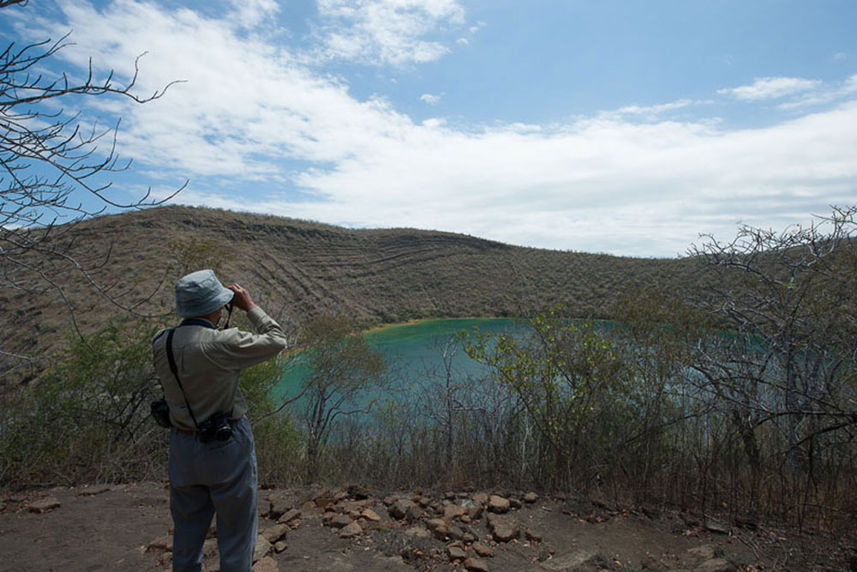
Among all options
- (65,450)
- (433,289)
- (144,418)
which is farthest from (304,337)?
(433,289)

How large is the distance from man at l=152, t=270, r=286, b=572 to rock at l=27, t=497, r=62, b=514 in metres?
2.90

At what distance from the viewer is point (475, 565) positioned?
11.0 feet

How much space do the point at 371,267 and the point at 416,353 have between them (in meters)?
21.5

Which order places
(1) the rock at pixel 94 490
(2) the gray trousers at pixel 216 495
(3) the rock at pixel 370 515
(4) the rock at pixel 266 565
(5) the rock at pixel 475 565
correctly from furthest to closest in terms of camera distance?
(1) the rock at pixel 94 490
(3) the rock at pixel 370 515
(5) the rock at pixel 475 565
(4) the rock at pixel 266 565
(2) the gray trousers at pixel 216 495

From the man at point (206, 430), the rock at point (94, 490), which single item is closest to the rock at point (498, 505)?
the man at point (206, 430)

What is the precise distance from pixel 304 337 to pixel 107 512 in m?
10.7

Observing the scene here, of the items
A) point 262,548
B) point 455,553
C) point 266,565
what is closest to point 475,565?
point 455,553

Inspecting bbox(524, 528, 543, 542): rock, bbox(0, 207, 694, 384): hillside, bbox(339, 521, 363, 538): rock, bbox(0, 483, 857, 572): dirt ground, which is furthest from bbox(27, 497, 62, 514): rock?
bbox(0, 207, 694, 384): hillside

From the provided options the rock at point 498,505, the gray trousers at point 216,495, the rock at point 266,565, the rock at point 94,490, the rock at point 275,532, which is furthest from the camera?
the rock at point 94,490

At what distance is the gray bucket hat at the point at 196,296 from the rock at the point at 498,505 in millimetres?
3214

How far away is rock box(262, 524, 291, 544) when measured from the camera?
3717 mm

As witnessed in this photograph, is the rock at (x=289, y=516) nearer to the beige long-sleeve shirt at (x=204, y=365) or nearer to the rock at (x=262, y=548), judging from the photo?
the rock at (x=262, y=548)

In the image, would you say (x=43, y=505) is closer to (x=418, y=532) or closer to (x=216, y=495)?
(x=216, y=495)

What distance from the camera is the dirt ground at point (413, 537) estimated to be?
3521 millimetres
